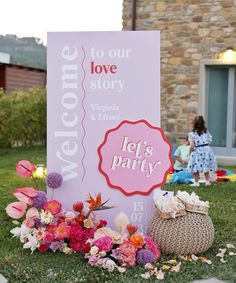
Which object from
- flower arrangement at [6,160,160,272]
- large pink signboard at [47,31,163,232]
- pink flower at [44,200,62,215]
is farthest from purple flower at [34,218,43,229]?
large pink signboard at [47,31,163,232]

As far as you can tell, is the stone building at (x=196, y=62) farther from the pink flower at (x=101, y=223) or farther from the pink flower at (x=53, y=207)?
the pink flower at (x=53, y=207)

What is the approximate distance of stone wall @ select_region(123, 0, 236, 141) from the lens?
39.5 feet

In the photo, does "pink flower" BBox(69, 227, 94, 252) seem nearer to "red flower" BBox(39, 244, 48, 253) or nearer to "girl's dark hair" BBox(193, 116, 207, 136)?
"red flower" BBox(39, 244, 48, 253)

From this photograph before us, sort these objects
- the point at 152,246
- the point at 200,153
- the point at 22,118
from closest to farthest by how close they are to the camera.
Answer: the point at 152,246 → the point at 200,153 → the point at 22,118

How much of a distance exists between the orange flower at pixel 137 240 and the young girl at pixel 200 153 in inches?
184

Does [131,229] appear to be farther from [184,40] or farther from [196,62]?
[184,40]

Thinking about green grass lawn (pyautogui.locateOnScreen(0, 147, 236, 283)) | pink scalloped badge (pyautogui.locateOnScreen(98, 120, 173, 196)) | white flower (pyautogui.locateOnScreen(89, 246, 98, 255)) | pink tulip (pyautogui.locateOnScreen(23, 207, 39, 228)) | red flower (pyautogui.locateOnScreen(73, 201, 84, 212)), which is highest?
pink scalloped badge (pyautogui.locateOnScreen(98, 120, 173, 196))

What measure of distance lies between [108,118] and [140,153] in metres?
0.44

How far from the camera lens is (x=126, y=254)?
167 inches

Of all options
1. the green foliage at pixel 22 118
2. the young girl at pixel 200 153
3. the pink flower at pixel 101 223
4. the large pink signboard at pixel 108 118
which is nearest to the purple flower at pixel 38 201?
the large pink signboard at pixel 108 118

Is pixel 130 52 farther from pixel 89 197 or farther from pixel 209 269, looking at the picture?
pixel 209 269

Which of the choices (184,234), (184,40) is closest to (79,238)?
(184,234)

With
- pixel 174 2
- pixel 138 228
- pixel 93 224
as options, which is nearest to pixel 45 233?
pixel 93 224

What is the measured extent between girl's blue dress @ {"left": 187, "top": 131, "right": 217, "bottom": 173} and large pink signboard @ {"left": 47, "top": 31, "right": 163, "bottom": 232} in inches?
164
